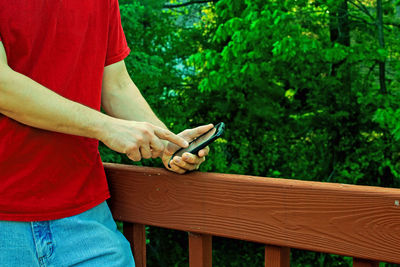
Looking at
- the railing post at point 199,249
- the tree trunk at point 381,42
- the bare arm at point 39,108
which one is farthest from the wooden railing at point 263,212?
the tree trunk at point 381,42

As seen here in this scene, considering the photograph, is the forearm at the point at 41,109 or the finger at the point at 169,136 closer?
the forearm at the point at 41,109

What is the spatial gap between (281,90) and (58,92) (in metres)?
7.20

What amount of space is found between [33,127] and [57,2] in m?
0.35

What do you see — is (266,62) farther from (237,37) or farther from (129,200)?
(129,200)

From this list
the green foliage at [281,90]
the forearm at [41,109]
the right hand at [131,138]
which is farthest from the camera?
the green foliage at [281,90]

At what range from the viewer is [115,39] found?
1489 millimetres

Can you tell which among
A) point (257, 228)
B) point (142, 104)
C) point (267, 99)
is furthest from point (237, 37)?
point (257, 228)

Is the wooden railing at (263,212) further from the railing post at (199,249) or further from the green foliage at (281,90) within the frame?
the green foliage at (281,90)

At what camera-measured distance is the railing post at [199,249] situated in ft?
4.40

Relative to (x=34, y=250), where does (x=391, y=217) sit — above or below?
above

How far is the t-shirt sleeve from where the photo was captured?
1448 millimetres

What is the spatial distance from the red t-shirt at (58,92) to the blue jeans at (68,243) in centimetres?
3

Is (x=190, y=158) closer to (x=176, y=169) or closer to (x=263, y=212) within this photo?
(x=176, y=169)

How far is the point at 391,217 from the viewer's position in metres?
1.06
